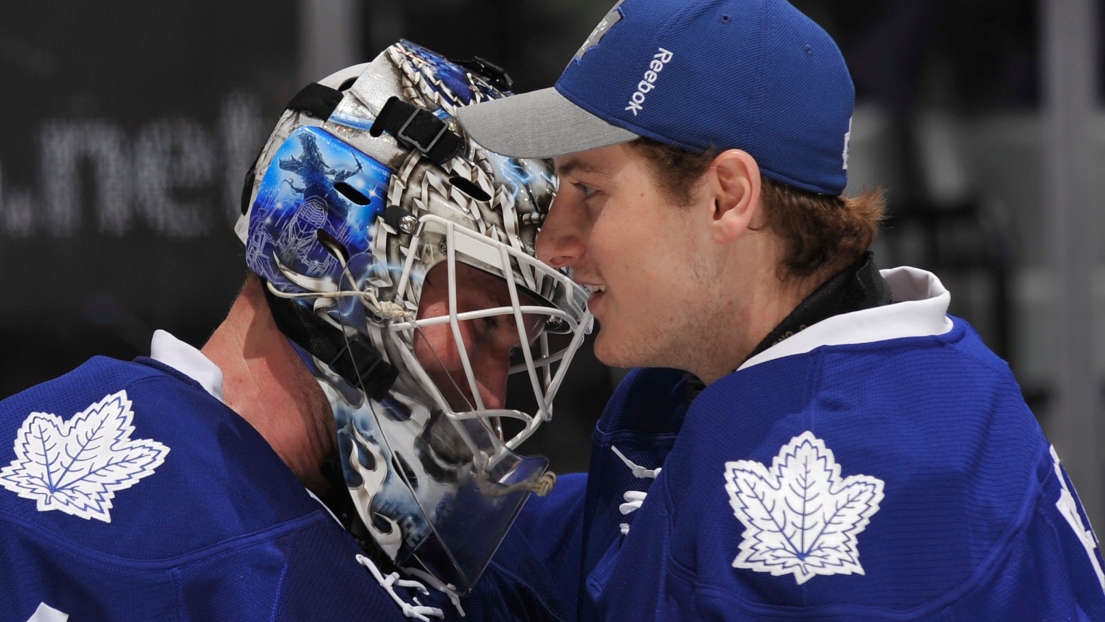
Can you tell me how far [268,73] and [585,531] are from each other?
185cm

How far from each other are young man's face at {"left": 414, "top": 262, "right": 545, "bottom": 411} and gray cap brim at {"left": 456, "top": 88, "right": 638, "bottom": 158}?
203mm

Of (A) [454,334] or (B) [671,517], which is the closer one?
(B) [671,517]

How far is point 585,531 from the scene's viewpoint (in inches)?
67.5

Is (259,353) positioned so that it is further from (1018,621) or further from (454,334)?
(1018,621)

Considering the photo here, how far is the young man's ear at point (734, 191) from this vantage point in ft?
4.33

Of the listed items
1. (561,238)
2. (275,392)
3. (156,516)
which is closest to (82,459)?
(156,516)

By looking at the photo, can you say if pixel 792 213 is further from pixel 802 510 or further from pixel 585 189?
pixel 802 510

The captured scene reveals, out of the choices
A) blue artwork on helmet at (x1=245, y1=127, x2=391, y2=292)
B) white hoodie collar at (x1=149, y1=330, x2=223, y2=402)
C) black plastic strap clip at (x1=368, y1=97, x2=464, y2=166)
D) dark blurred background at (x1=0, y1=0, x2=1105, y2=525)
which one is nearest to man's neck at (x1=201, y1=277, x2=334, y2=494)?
white hoodie collar at (x1=149, y1=330, x2=223, y2=402)

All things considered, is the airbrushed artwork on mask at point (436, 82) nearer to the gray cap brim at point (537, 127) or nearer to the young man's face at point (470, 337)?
the gray cap brim at point (537, 127)

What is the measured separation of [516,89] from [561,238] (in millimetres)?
1678

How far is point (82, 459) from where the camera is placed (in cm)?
141

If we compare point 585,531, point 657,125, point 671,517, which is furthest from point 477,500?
point 657,125

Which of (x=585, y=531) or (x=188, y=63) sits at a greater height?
A: (x=188, y=63)

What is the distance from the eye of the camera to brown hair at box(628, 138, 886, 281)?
1.35 meters
